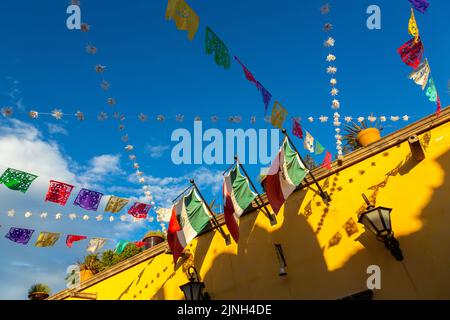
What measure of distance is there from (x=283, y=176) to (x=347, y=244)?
193 cm

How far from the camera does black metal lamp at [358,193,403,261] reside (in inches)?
285

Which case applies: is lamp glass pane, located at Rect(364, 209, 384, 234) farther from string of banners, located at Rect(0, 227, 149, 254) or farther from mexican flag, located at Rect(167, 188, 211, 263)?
string of banners, located at Rect(0, 227, 149, 254)

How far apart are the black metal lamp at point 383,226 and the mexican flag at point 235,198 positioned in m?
2.57

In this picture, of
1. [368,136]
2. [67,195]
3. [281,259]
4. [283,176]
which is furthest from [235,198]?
[67,195]

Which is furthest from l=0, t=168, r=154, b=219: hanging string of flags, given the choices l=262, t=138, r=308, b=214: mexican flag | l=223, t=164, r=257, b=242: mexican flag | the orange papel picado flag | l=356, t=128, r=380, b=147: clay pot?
l=356, t=128, r=380, b=147: clay pot

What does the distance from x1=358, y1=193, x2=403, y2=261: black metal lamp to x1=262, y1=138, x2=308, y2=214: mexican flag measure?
1.70 m

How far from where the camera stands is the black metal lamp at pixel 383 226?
23.8 ft

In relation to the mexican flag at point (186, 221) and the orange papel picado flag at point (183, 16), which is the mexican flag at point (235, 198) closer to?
the mexican flag at point (186, 221)

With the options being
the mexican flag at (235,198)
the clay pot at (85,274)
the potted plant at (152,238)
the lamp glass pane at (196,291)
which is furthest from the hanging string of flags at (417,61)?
the clay pot at (85,274)

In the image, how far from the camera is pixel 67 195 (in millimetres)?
10898

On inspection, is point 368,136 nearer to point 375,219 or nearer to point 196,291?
point 375,219

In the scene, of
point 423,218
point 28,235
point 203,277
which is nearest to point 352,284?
point 423,218

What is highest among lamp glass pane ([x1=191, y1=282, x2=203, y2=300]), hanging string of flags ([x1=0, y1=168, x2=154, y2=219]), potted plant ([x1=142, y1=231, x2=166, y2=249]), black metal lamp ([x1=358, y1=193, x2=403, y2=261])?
hanging string of flags ([x1=0, y1=168, x2=154, y2=219])
